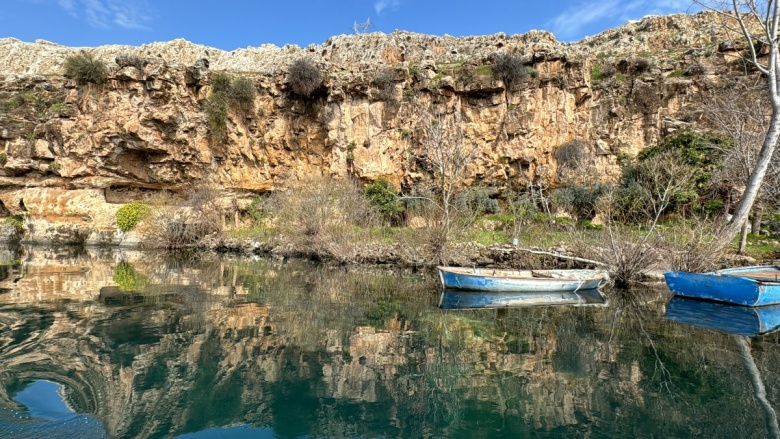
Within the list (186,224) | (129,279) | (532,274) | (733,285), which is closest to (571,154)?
(532,274)

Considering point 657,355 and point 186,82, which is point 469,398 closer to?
point 657,355

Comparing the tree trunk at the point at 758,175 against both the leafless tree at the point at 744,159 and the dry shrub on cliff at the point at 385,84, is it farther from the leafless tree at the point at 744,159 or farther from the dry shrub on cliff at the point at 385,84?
the dry shrub on cliff at the point at 385,84

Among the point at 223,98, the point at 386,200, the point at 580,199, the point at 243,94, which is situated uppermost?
the point at 243,94

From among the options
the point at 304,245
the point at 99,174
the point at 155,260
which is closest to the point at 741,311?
the point at 304,245

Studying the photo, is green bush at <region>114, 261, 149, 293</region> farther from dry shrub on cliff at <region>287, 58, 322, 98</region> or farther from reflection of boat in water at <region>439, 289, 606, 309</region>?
dry shrub on cliff at <region>287, 58, 322, 98</region>

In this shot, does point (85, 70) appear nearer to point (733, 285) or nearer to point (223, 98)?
point (223, 98)

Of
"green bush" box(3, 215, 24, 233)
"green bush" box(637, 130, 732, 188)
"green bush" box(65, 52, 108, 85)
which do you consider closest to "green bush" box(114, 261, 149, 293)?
"green bush" box(3, 215, 24, 233)

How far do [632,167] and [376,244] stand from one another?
15.9m

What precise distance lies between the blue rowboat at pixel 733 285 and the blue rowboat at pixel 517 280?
227 centimetres

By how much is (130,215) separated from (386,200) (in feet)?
57.7

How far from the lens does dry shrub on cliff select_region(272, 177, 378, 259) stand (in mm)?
22141

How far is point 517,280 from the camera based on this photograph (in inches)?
541

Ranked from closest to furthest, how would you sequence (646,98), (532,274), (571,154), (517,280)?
(517,280) < (532,274) < (571,154) < (646,98)

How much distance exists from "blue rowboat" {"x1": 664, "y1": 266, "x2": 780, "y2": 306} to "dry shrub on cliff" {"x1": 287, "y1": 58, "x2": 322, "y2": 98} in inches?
1050
